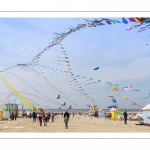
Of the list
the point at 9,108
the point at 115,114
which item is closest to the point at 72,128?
the point at 115,114

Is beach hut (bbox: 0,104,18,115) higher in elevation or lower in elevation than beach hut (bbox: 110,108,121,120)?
higher

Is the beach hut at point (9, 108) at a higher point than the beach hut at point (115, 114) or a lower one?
higher

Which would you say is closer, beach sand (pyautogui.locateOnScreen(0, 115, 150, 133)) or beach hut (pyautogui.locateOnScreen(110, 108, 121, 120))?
beach sand (pyautogui.locateOnScreen(0, 115, 150, 133))

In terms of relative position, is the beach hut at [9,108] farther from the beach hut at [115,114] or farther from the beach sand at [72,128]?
the beach hut at [115,114]

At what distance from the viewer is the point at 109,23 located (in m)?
10.4

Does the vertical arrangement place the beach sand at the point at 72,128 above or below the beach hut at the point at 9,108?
below

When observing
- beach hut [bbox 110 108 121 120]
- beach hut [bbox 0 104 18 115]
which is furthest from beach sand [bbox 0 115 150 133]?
beach hut [bbox 0 104 18 115]

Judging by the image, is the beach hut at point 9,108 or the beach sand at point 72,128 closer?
the beach sand at point 72,128

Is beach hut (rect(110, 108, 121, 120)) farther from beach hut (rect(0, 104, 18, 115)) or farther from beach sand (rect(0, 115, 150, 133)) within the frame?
beach hut (rect(0, 104, 18, 115))

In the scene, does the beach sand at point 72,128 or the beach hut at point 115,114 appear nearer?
the beach sand at point 72,128

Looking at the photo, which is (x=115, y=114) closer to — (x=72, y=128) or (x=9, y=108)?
(x=9, y=108)

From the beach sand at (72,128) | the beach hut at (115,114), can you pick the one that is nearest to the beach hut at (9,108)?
the beach sand at (72,128)
